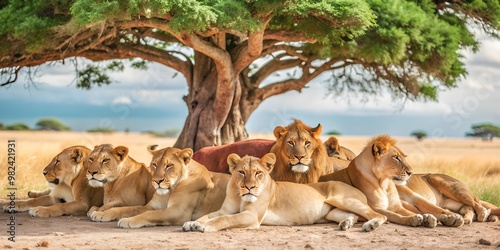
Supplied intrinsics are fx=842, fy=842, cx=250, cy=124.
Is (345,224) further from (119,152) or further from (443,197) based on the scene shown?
(119,152)

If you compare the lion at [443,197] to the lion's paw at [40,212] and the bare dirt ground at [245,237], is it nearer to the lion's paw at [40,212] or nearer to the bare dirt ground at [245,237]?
the bare dirt ground at [245,237]

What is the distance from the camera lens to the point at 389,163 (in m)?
8.51

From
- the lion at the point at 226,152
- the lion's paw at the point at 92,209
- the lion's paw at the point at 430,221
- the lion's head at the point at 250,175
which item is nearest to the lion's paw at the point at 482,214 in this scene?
the lion's paw at the point at 430,221

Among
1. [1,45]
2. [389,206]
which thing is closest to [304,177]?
[389,206]

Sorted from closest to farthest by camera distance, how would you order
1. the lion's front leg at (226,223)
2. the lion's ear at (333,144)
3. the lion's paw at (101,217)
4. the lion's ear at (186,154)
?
the lion's front leg at (226,223)
the lion's ear at (186,154)
the lion's paw at (101,217)
the lion's ear at (333,144)

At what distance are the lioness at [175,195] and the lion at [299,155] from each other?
35.2 inches

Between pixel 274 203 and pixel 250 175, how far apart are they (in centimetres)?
61

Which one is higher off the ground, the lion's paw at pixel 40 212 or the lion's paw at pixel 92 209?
the lion's paw at pixel 92 209

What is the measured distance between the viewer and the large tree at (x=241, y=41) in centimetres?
1184

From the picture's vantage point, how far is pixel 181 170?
8250mm

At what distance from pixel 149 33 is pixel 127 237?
9497mm

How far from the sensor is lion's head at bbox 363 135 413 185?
845cm

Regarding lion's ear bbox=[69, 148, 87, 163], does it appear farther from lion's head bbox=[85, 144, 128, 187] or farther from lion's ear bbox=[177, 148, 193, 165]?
lion's ear bbox=[177, 148, 193, 165]

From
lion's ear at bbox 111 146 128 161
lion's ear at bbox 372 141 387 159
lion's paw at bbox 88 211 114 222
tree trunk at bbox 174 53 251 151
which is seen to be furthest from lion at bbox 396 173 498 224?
tree trunk at bbox 174 53 251 151
